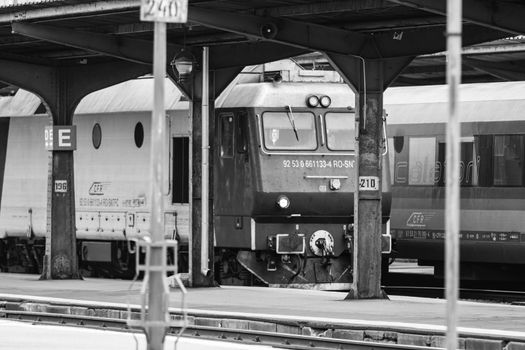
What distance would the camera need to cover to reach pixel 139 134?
78.4 ft

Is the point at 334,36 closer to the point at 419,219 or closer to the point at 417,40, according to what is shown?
the point at 417,40

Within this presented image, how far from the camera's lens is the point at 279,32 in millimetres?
18281

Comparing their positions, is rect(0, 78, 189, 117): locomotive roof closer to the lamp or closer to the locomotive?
the locomotive

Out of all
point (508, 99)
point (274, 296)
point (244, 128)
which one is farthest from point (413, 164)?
point (274, 296)

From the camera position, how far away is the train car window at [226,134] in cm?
2212

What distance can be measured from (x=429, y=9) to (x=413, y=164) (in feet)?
31.9

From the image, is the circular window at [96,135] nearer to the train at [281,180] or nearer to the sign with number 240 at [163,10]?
the train at [281,180]

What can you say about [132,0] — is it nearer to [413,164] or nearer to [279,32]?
[279,32]

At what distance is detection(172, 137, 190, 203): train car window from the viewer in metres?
23.0

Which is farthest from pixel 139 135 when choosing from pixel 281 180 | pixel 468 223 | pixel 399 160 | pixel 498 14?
pixel 498 14

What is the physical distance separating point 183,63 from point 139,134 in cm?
424

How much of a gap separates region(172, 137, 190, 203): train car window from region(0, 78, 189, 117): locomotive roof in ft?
1.95

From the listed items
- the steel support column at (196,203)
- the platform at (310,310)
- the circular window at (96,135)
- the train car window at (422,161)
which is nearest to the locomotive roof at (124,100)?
the circular window at (96,135)

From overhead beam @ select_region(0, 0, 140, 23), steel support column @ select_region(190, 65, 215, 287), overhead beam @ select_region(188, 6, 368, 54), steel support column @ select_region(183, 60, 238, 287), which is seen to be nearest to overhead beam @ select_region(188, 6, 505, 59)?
overhead beam @ select_region(188, 6, 368, 54)
